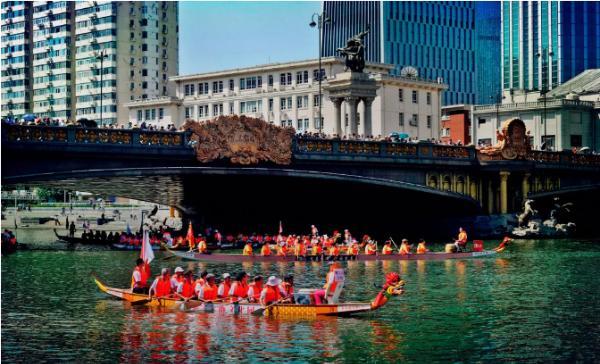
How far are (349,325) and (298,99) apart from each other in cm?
10940

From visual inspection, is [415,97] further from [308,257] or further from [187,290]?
[187,290]

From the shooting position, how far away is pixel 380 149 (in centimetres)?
8081

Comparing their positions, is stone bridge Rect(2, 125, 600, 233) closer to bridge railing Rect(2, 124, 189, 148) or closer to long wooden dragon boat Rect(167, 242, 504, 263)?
bridge railing Rect(2, 124, 189, 148)

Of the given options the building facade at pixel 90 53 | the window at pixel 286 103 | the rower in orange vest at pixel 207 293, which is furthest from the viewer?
the building facade at pixel 90 53

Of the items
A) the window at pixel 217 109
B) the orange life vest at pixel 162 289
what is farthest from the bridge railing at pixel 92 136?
the window at pixel 217 109

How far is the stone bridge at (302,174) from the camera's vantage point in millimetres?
64812

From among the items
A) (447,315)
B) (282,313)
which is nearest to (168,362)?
(282,313)

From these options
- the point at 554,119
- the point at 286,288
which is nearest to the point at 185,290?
the point at 286,288

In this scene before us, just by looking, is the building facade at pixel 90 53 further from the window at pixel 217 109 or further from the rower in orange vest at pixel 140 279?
the rower in orange vest at pixel 140 279

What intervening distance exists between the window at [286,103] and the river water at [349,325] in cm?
9080

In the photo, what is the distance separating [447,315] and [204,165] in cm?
3212

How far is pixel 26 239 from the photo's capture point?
99.9 metres

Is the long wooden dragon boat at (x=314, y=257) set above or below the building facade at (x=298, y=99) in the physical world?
below

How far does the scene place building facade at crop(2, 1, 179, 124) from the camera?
182 m
